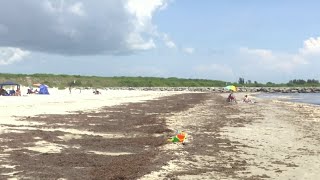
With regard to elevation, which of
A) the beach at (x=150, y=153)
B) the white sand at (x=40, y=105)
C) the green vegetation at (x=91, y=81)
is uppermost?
the green vegetation at (x=91, y=81)

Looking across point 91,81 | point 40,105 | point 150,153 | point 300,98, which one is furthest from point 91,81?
point 150,153

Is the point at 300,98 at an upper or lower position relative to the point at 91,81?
lower

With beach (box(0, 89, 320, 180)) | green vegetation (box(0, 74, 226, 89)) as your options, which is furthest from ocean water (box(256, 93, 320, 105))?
green vegetation (box(0, 74, 226, 89))

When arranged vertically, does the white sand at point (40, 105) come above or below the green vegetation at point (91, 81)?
below

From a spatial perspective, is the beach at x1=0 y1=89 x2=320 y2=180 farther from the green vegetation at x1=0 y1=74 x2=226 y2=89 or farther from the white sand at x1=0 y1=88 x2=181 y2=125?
the green vegetation at x1=0 y1=74 x2=226 y2=89

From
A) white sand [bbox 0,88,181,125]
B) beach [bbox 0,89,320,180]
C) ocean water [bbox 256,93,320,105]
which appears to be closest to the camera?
beach [bbox 0,89,320,180]

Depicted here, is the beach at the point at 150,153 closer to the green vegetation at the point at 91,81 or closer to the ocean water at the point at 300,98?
the ocean water at the point at 300,98

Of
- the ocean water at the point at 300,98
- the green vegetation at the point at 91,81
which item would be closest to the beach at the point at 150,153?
the ocean water at the point at 300,98

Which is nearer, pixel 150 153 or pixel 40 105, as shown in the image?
pixel 150 153

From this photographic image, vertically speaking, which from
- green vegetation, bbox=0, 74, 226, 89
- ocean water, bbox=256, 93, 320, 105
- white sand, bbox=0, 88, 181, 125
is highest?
green vegetation, bbox=0, 74, 226, 89

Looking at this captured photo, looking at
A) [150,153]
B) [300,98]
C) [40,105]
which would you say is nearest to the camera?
[150,153]

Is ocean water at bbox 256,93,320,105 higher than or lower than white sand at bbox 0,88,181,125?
lower

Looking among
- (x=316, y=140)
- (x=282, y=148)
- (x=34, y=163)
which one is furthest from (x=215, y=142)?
(x=34, y=163)

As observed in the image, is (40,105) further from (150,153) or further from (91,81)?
(91,81)
